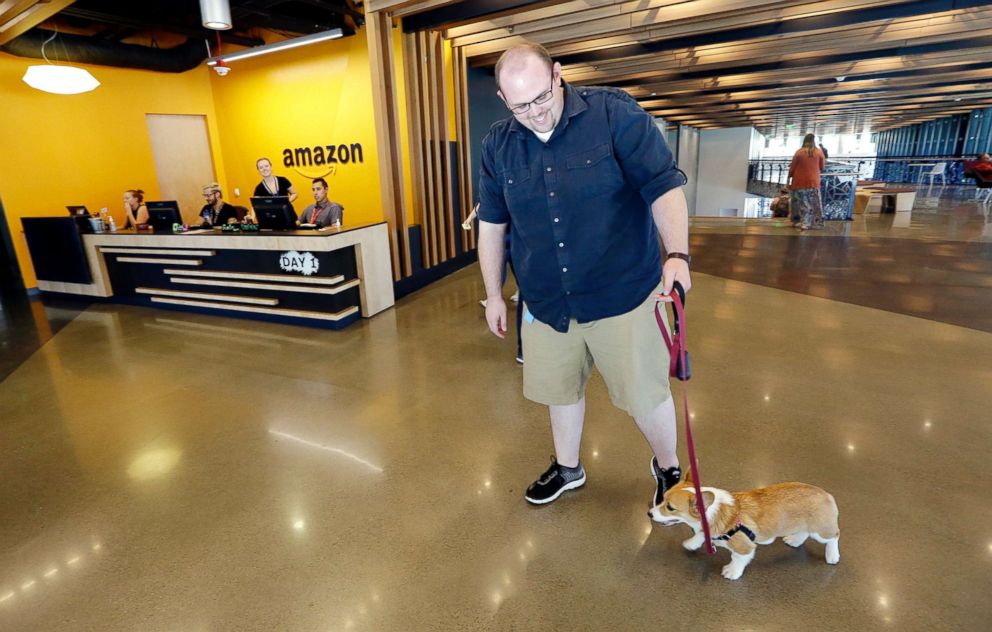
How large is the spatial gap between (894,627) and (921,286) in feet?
16.8

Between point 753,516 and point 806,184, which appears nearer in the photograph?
point 753,516

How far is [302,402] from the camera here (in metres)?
3.20

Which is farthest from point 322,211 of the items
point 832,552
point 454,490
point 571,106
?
point 832,552

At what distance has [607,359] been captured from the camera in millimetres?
1791

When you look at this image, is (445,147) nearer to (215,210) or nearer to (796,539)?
(215,210)

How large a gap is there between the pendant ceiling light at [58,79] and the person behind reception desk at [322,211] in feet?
7.88

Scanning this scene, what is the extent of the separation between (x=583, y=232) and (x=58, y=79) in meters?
5.96

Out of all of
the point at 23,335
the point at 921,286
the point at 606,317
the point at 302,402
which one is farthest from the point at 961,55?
the point at 23,335

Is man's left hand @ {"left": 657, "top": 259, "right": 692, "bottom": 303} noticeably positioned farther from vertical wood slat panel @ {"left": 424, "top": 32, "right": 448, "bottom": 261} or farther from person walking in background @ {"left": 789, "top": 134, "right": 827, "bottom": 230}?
person walking in background @ {"left": 789, "top": 134, "right": 827, "bottom": 230}

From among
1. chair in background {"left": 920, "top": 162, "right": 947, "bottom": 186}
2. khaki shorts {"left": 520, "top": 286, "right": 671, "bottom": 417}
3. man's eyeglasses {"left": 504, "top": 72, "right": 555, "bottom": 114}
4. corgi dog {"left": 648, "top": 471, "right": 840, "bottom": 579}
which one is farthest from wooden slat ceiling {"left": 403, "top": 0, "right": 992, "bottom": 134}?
chair in background {"left": 920, "top": 162, "right": 947, "bottom": 186}

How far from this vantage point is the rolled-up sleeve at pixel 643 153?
60.4 inches

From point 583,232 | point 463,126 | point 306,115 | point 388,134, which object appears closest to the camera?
point 583,232

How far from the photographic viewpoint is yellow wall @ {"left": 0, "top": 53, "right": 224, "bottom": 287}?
6215mm

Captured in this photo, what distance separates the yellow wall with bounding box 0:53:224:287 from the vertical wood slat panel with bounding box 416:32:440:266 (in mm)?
4073
